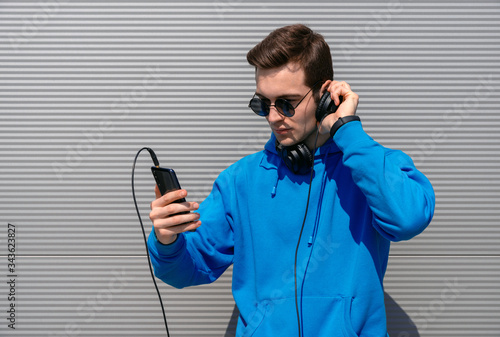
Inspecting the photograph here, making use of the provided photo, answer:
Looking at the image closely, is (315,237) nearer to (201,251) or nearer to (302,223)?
(302,223)

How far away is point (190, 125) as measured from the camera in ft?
8.99

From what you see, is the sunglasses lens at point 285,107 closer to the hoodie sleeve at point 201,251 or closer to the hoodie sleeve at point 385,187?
the hoodie sleeve at point 385,187

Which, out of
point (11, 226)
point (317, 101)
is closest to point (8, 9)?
point (11, 226)

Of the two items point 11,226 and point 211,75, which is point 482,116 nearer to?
point 211,75

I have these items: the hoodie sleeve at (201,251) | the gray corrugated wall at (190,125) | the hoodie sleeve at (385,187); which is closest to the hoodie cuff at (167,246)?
the hoodie sleeve at (201,251)

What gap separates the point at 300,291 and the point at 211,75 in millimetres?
1528

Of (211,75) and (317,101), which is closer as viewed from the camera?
(317,101)

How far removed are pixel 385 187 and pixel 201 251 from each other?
0.82 meters

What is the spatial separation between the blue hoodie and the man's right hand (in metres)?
0.10

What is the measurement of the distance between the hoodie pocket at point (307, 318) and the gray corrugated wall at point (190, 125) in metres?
1.10

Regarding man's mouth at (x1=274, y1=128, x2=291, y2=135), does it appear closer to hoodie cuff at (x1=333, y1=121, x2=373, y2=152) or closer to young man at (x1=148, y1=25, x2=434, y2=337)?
young man at (x1=148, y1=25, x2=434, y2=337)

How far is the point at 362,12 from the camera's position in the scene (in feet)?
8.82

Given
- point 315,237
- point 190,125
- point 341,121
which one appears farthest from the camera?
point 190,125

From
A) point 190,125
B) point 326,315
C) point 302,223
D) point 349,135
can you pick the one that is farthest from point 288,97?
point 190,125
